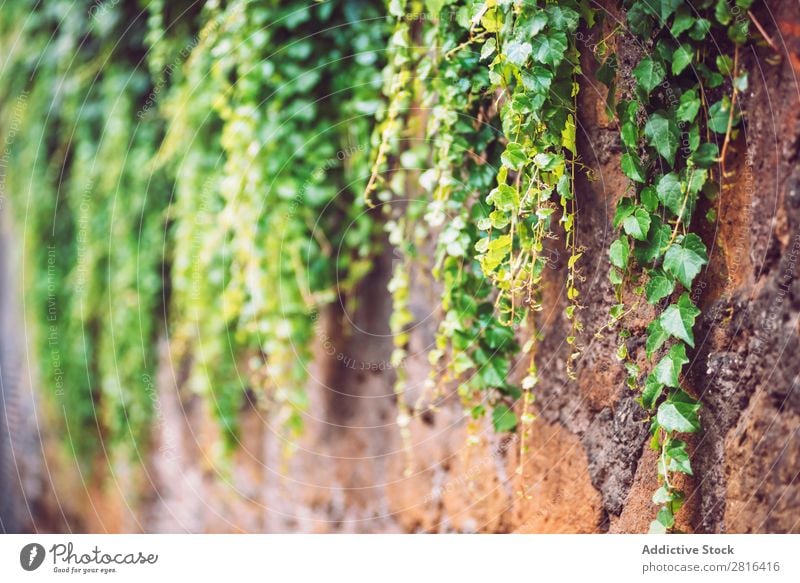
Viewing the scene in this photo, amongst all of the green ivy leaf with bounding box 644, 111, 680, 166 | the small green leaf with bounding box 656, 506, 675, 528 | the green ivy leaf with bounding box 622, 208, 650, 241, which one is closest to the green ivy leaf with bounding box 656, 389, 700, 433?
the small green leaf with bounding box 656, 506, 675, 528

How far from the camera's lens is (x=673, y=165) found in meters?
0.92

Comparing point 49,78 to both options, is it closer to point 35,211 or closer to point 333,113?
point 35,211

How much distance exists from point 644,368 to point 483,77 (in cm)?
55

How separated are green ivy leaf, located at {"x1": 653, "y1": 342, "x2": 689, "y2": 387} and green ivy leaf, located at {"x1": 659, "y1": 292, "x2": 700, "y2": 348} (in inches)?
0.5

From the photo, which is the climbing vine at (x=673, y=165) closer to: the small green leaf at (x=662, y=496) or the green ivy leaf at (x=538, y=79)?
the small green leaf at (x=662, y=496)

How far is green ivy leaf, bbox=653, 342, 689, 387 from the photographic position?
91 centimetres

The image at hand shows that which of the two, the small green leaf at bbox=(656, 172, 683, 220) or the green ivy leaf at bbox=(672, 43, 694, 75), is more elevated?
the green ivy leaf at bbox=(672, 43, 694, 75)

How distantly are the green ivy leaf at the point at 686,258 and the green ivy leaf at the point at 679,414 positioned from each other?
0.17 metres

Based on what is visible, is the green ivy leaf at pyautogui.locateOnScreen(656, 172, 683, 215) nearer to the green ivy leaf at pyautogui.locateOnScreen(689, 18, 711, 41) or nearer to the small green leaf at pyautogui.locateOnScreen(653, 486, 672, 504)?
the green ivy leaf at pyautogui.locateOnScreen(689, 18, 711, 41)

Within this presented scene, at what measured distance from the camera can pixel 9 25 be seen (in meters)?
1.74

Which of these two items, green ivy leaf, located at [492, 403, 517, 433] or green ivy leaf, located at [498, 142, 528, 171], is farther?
green ivy leaf, located at [492, 403, 517, 433]
